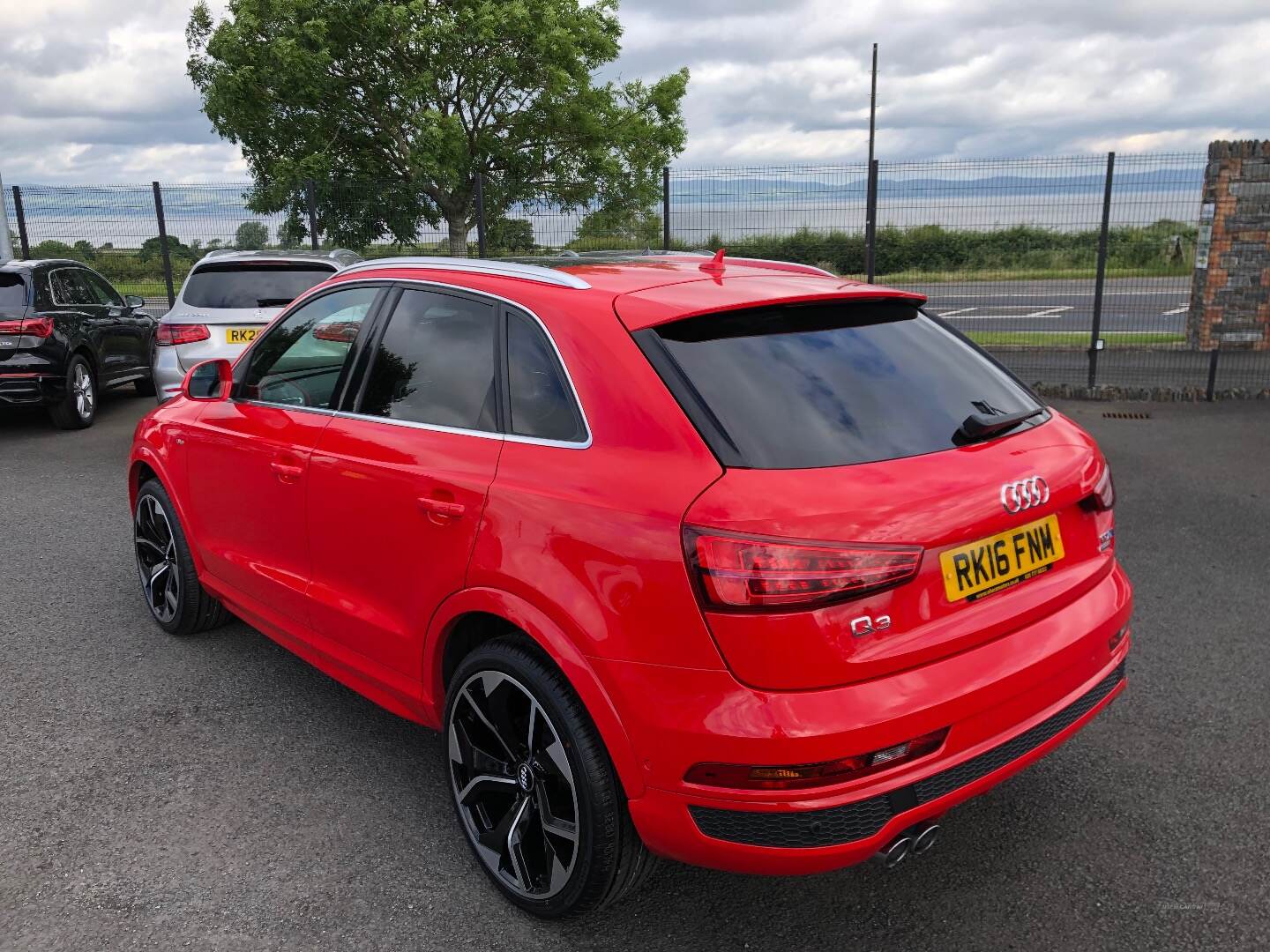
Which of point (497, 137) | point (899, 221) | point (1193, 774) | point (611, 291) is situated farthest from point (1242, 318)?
point (497, 137)

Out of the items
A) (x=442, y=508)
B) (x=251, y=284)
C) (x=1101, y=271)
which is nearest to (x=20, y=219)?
(x=251, y=284)

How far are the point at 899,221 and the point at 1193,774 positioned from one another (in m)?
9.00

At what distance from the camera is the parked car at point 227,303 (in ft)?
26.1

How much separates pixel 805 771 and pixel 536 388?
1201 millimetres

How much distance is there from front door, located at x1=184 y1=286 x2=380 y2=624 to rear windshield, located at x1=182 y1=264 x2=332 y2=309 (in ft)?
14.1

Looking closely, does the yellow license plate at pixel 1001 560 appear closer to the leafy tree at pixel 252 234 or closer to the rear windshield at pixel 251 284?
the rear windshield at pixel 251 284

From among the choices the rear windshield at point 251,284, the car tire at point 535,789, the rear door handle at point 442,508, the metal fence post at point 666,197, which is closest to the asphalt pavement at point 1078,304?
the metal fence post at point 666,197

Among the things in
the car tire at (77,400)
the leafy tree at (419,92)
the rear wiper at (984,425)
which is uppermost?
the leafy tree at (419,92)

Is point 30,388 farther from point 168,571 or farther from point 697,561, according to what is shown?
point 697,561

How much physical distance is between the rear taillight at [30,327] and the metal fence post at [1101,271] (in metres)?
10.5

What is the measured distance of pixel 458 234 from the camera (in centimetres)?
1344

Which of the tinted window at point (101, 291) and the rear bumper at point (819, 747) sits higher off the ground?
the tinted window at point (101, 291)

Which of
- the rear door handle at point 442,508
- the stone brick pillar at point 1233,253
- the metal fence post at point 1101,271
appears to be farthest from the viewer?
the stone brick pillar at point 1233,253

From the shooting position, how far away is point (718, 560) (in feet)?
6.92
